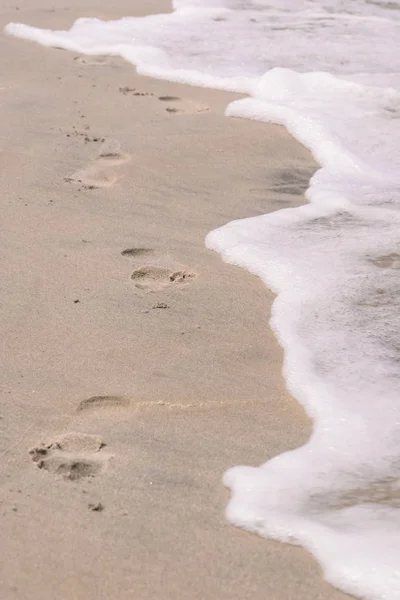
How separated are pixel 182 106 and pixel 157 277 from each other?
2.09 m

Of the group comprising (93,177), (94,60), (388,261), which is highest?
(94,60)

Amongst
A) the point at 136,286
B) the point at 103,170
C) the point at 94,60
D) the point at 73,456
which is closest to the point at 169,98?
the point at 94,60

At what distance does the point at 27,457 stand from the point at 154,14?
5.44 m

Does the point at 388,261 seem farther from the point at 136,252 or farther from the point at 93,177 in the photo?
the point at 93,177

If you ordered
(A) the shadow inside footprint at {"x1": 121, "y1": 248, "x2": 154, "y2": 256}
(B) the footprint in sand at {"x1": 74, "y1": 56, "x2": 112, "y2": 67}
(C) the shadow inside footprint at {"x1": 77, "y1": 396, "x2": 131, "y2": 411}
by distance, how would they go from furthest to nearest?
(B) the footprint in sand at {"x1": 74, "y1": 56, "x2": 112, "y2": 67} → (A) the shadow inside footprint at {"x1": 121, "y1": 248, "x2": 154, "y2": 256} → (C) the shadow inside footprint at {"x1": 77, "y1": 396, "x2": 131, "y2": 411}

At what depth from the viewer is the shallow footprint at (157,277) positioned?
9.98 feet

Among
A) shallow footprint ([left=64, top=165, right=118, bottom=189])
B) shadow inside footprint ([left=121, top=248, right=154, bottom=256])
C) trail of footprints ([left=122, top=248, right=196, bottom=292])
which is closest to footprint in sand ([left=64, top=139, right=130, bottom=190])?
shallow footprint ([left=64, top=165, right=118, bottom=189])

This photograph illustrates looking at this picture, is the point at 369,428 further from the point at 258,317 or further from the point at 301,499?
the point at 258,317

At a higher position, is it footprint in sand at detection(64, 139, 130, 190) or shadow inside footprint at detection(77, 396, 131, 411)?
footprint in sand at detection(64, 139, 130, 190)

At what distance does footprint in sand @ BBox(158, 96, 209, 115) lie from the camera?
15.8ft

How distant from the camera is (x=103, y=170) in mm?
3975

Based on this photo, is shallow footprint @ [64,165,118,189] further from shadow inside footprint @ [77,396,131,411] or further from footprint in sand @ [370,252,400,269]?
shadow inside footprint @ [77,396,131,411]

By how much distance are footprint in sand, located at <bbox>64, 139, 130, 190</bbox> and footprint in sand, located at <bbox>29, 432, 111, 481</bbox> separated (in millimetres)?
1751

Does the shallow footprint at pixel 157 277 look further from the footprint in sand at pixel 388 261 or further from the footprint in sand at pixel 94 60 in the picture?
the footprint in sand at pixel 94 60
